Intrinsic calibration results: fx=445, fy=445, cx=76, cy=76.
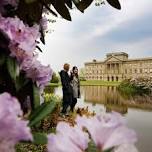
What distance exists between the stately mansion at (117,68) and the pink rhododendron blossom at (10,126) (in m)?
93.9

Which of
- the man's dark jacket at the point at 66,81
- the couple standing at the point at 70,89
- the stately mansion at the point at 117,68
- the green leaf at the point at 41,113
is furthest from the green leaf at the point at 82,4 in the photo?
the stately mansion at the point at 117,68

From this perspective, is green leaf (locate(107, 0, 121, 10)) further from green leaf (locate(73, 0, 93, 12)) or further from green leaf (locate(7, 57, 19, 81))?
green leaf (locate(7, 57, 19, 81))

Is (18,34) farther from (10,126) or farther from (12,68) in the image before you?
(10,126)

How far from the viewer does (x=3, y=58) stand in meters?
1.10

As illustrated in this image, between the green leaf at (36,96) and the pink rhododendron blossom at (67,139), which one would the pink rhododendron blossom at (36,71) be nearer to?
the green leaf at (36,96)

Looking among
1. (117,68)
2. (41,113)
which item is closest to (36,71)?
(41,113)

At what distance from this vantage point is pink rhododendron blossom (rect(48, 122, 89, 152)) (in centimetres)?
59

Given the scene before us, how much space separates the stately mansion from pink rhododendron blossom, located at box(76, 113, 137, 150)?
93.8m

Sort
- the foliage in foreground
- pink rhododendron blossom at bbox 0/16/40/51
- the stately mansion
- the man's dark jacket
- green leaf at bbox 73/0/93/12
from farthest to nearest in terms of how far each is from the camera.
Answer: the stately mansion < the foliage in foreground < the man's dark jacket < green leaf at bbox 73/0/93/12 < pink rhododendron blossom at bbox 0/16/40/51

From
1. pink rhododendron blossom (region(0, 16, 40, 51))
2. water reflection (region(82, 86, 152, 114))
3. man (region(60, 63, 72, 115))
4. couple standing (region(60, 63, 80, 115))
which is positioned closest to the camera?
pink rhododendron blossom (region(0, 16, 40, 51))

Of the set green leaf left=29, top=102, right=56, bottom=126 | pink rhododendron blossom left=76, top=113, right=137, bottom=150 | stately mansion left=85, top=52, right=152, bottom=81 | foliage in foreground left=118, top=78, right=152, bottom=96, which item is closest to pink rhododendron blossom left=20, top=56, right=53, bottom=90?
green leaf left=29, top=102, right=56, bottom=126

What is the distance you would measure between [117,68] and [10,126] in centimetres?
10164

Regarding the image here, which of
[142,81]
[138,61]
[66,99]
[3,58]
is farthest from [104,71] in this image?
[3,58]

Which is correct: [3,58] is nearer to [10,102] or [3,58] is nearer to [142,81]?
[10,102]
